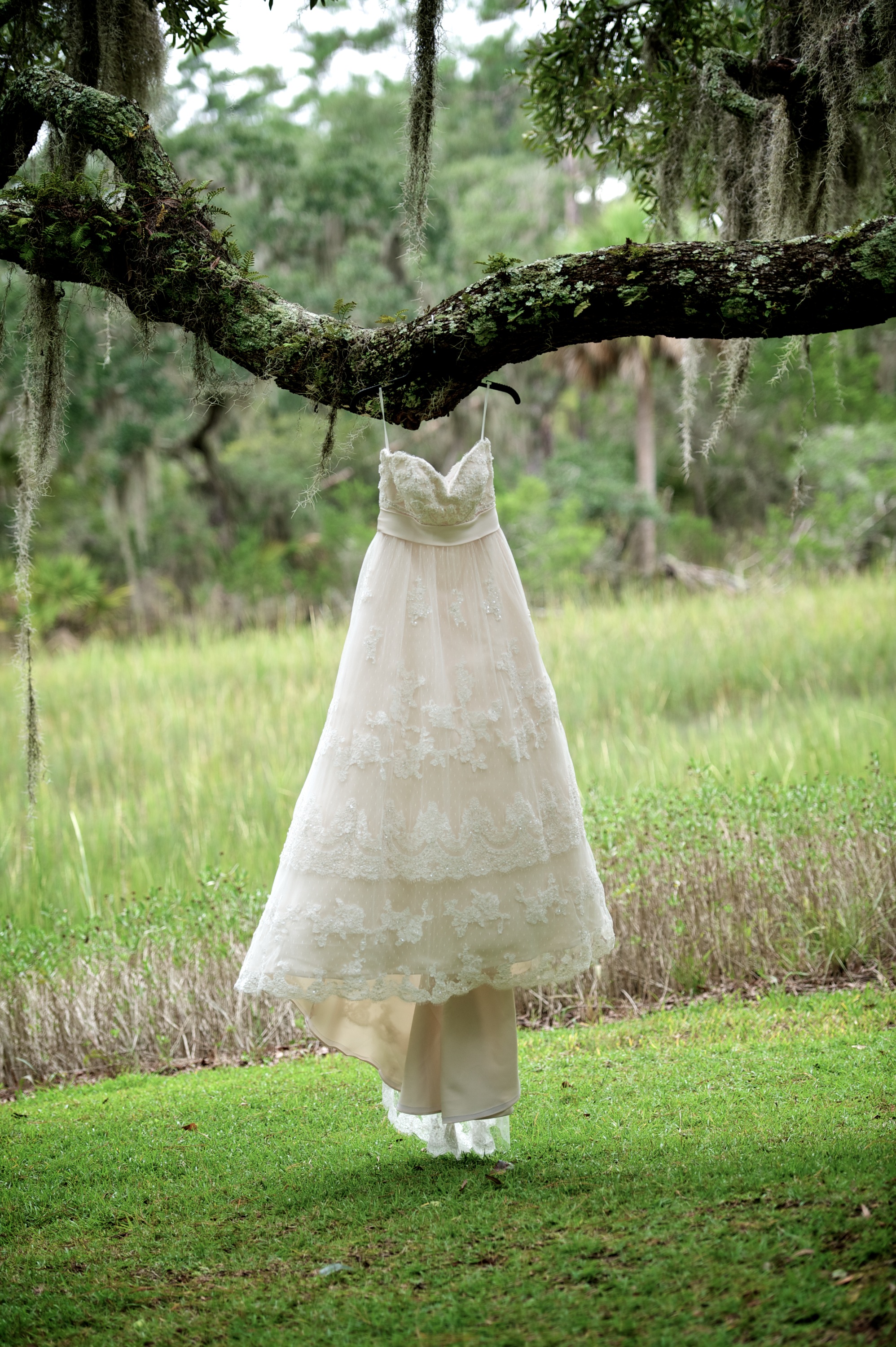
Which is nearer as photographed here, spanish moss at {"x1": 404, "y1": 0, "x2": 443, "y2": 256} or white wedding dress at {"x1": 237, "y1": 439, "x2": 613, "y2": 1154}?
white wedding dress at {"x1": 237, "y1": 439, "x2": 613, "y2": 1154}

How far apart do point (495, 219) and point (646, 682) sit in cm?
967

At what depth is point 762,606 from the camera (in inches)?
354

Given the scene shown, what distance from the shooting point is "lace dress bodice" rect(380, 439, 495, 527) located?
2.46 m

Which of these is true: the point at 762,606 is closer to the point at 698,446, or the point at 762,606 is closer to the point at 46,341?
the point at 46,341

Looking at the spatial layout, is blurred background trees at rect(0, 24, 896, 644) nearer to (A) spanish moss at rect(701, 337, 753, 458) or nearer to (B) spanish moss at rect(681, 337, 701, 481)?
(B) spanish moss at rect(681, 337, 701, 481)

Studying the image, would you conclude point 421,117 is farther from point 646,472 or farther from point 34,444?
point 646,472

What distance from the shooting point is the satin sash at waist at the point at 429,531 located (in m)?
2.52

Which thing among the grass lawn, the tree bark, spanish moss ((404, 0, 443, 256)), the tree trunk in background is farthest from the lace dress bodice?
the tree trunk in background

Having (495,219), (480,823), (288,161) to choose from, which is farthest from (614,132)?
(495,219)

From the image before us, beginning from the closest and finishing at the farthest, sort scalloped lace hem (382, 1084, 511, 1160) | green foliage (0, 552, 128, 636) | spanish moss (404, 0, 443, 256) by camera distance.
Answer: scalloped lace hem (382, 1084, 511, 1160) < spanish moss (404, 0, 443, 256) < green foliage (0, 552, 128, 636)

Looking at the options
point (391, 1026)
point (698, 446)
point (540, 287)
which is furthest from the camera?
point (698, 446)

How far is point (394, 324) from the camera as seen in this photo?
2459 millimetres

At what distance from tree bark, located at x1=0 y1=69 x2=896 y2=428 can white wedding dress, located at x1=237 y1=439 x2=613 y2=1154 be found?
23 centimetres
